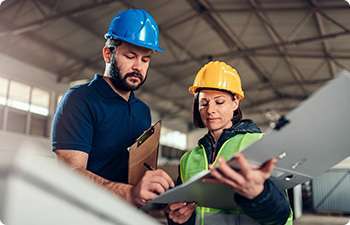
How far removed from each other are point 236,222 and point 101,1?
421cm

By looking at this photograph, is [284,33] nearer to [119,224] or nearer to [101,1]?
[101,1]

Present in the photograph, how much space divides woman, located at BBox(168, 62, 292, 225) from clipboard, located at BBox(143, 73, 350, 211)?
0.02 metres

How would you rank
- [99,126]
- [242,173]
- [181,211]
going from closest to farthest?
[242,173] → [181,211] → [99,126]

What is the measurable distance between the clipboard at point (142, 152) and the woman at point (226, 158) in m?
0.10

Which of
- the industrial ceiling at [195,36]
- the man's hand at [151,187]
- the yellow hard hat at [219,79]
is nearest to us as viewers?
the man's hand at [151,187]

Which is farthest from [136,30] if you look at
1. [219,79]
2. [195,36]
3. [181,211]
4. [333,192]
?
[333,192]

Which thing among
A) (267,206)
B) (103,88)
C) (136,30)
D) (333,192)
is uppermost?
(333,192)

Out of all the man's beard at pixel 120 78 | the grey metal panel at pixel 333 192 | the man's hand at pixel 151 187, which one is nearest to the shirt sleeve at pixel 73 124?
the man's beard at pixel 120 78

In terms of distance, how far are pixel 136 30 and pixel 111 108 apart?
221 millimetres

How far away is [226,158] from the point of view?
2.61 ft

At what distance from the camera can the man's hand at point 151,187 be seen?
0.72m

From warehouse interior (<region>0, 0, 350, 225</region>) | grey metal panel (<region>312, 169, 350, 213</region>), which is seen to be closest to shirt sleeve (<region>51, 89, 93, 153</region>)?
warehouse interior (<region>0, 0, 350, 225</region>)

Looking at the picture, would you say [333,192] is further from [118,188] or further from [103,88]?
[118,188]

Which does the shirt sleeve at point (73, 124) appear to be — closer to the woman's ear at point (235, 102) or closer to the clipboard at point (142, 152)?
the clipboard at point (142, 152)
